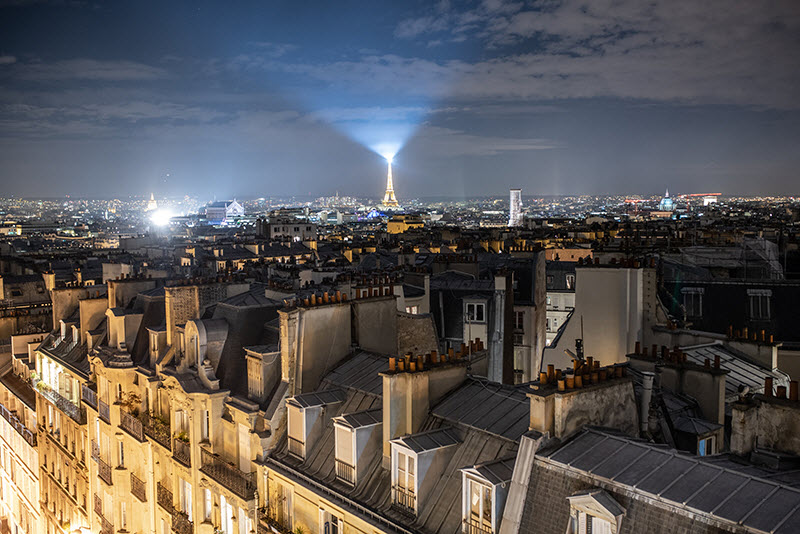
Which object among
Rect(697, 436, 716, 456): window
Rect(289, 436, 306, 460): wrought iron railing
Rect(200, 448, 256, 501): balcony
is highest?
Rect(697, 436, 716, 456): window

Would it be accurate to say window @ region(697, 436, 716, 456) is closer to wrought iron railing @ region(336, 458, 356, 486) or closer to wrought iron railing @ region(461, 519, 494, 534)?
wrought iron railing @ region(461, 519, 494, 534)

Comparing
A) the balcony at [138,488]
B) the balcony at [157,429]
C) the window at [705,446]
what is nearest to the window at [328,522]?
the window at [705,446]

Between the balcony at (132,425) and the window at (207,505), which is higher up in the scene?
the balcony at (132,425)

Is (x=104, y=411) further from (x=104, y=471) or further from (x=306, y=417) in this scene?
(x=306, y=417)

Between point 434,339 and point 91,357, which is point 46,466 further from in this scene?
point 434,339

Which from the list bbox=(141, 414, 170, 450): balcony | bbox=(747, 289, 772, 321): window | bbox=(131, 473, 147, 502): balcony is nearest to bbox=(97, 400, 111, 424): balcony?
bbox=(131, 473, 147, 502): balcony

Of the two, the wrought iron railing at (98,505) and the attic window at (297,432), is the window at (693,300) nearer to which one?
the attic window at (297,432)

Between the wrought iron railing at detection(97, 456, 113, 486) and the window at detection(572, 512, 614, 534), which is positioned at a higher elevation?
the window at detection(572, 512, 614, 534)
